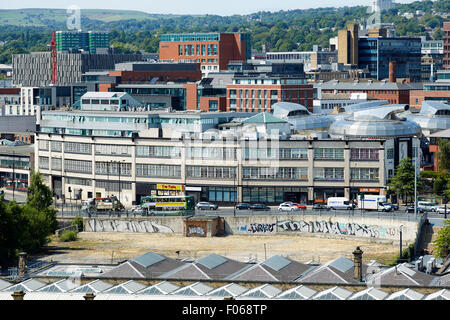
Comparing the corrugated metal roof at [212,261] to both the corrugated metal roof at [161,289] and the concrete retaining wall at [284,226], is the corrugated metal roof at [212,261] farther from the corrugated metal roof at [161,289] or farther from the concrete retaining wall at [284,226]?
the concrete retaining wall at [284,226]

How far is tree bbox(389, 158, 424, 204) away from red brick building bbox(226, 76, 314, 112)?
50959 millimetres

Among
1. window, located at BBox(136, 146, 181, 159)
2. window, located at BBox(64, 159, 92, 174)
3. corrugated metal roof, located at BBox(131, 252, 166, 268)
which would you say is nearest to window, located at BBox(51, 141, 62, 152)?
window, located at BBox(64, 159, 92, 174)

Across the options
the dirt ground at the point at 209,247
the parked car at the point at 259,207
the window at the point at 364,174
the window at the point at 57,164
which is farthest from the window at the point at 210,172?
the window at the point at 57,164

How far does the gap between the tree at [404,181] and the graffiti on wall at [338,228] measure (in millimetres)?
12605

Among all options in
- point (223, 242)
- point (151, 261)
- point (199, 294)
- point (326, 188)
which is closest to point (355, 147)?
point (326, 188)

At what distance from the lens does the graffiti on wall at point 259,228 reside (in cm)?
10819

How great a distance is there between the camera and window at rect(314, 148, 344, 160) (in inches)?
4656

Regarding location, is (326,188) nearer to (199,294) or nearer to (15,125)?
(199,294)

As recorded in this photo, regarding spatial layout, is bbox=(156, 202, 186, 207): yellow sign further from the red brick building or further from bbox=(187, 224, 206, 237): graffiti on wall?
the red brick building

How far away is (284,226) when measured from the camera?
4242 inches

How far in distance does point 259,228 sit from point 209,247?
963cm

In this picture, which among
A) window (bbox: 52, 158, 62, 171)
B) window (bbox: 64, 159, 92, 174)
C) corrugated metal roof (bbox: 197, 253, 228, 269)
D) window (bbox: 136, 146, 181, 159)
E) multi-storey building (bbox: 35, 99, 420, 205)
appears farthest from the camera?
window (bbox: 52, 158, 62, 171)

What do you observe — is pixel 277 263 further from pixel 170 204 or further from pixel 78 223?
pixel 78 223
